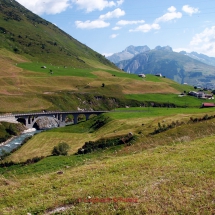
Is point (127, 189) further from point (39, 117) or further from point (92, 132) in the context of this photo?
point (39, 117)

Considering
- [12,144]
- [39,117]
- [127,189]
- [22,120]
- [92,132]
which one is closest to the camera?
[127,189]

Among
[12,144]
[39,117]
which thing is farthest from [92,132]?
[39,117]

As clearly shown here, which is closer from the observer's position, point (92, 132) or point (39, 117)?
point (92, 132)

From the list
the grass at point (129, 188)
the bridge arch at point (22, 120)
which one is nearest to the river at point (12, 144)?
the bridge arch at point (22, 120)

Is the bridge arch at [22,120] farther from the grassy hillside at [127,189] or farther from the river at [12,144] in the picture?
the grassy hillside at [127,189]

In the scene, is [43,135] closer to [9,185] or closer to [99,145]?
[99,145]

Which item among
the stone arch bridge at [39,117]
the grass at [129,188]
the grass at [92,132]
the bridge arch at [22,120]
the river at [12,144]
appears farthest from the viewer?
the bridge arch at [22,120]

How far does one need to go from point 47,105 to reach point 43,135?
49.5 m

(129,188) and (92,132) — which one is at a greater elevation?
→ (129,188)

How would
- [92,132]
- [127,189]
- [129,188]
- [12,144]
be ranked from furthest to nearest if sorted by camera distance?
[92,132]
[12,144]
[129,188]
[127,189]

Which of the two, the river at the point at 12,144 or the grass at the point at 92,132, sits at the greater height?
the grass at the point at 92,132

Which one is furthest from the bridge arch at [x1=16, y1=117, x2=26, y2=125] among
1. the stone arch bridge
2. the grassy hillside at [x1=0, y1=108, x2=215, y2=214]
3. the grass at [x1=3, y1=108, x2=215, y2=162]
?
the grassy hillside at [x1=0, y1=108, x2=215, y2=214]

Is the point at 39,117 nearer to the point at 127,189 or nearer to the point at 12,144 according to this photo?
the point at 12,144

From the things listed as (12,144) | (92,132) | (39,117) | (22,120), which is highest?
(39,117)
